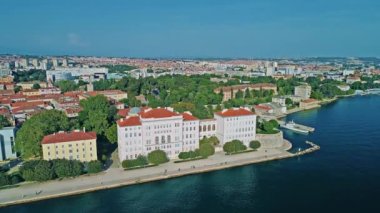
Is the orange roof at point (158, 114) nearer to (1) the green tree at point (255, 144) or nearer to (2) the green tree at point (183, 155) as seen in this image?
→ (2) the green tree at point (183, 155)

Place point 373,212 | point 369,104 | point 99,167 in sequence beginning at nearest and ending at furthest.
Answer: point 373,212 < point 99,167 < point 369,104

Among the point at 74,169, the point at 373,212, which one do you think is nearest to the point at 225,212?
the point at 373,212

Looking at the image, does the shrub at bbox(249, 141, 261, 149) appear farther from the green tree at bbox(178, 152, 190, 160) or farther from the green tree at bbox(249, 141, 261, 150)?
the green tree at bbox(178, 152, 190, 160)

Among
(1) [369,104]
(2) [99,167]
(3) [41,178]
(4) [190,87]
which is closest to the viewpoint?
(3) [41,178]

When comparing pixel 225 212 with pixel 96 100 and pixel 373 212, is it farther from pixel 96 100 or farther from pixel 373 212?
pixel 96 100

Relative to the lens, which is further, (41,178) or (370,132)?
(370,132)

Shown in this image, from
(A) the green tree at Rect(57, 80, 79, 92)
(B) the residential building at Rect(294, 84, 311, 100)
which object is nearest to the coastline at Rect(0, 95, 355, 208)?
(B) the residential building at Rect(294, 84, 311, 100)

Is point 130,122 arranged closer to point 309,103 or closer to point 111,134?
point 111,134

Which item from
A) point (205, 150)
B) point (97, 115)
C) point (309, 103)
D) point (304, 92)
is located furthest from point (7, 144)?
point (304, 92)
